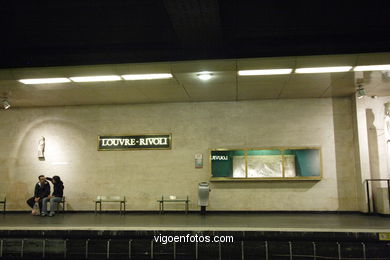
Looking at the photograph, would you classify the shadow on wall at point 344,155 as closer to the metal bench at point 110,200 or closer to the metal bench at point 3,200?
the metal bench at point 110,200

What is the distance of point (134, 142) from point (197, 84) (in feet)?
10.8

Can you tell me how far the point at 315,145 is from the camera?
31.7 ft

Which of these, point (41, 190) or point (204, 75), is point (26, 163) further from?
point (204, 75)

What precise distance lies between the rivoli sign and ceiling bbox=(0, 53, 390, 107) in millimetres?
1113

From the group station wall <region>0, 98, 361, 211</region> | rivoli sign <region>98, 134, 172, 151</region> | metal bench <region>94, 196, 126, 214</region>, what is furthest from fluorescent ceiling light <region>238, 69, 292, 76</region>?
metal bench <region>94, 196, 126, 214</region>

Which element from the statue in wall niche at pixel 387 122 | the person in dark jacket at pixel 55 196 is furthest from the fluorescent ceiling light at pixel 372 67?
the person in dark jacket at pixel 55 196

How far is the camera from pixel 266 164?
9.70 m

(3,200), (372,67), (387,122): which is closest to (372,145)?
(387,122)

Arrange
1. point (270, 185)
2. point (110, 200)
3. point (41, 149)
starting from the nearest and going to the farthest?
point (270, 185)
point (110, 200)
point (41, 149)

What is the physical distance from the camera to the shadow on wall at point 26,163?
10.5 m

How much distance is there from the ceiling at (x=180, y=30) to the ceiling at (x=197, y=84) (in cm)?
28

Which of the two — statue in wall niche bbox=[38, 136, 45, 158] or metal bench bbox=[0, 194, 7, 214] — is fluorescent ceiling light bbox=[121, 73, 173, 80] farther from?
metal bench bbox=[0, 194, 7, 214]

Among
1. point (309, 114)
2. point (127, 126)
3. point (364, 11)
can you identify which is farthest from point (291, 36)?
point (127, 126)

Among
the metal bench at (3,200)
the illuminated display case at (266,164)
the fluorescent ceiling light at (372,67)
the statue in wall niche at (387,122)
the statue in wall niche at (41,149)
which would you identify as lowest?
the metal bench at (3,200)
